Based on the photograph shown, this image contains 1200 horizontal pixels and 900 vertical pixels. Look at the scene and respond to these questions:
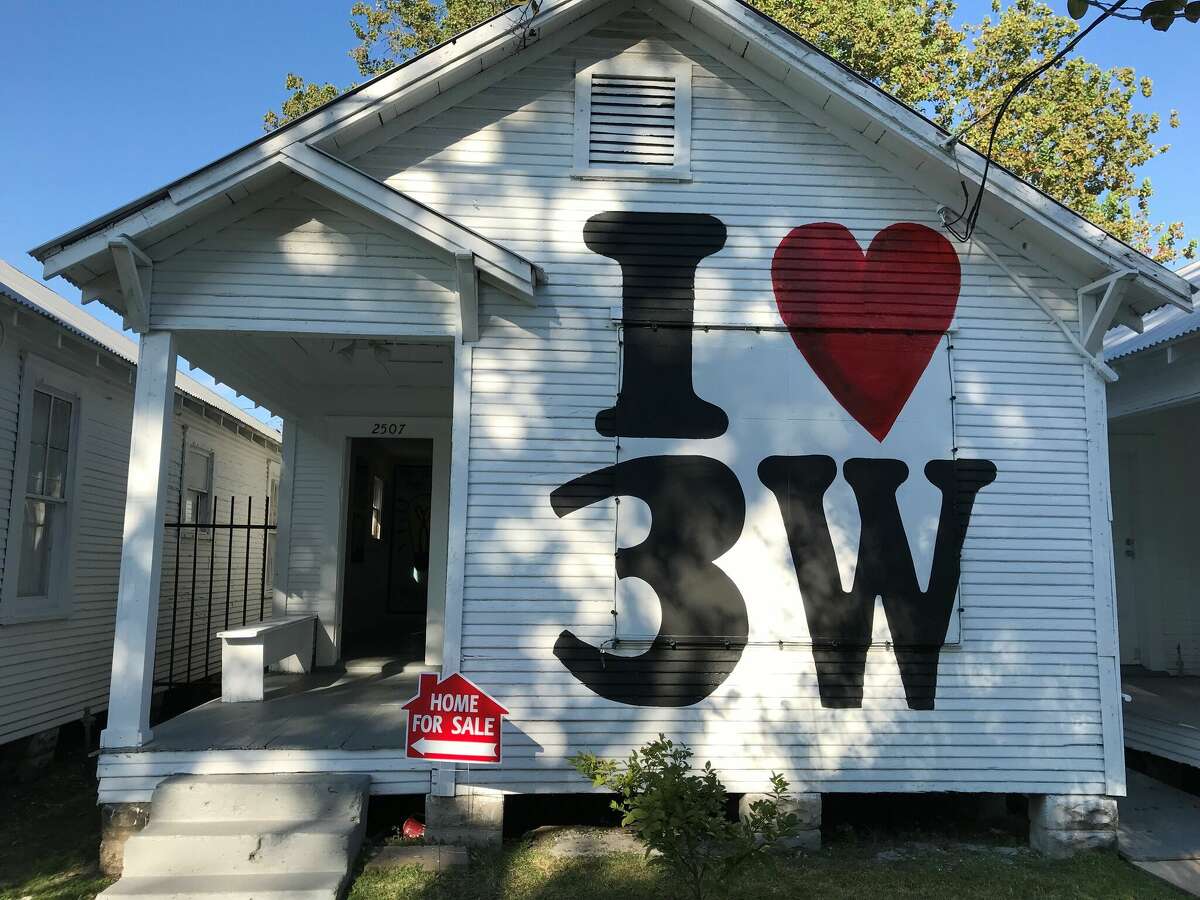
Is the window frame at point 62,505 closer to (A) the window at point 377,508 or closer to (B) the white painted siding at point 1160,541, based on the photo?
(A) the window at point 377,508

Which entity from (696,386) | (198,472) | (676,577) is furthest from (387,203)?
(198,472)

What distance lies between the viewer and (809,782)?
6.38 meters

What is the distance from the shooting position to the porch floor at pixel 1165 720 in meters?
7.32

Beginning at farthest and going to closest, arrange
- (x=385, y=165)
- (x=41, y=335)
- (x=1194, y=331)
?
(x=41, y=335)
(x=1194, y=331)
(x=385, y=165)

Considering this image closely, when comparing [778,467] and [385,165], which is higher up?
[385,165]

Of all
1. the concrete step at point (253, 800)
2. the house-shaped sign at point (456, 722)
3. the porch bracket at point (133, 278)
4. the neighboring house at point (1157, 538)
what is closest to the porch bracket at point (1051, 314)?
the neighboring house at point (1157, 538)

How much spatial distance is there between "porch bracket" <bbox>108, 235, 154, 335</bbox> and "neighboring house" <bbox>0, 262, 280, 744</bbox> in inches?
38.1

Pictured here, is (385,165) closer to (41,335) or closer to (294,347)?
(294,347)

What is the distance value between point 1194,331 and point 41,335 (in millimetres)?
9831

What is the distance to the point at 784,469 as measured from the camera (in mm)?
6668

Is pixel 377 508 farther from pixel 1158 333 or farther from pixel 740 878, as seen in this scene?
pixel 1158 333

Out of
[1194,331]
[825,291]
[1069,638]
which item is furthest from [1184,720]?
[825,291]

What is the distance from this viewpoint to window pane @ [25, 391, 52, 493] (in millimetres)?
8094

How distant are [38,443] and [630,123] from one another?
6037 mm
